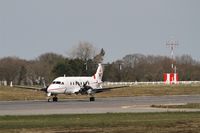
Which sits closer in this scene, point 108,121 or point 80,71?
point 108,121

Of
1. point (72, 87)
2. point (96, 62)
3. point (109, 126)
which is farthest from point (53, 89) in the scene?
point (96, 62)

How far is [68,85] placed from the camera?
239ft

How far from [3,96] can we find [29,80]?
97.8m

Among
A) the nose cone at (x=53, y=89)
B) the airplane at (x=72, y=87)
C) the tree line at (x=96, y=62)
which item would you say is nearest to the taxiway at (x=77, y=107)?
the nose cone at (x=53, y=89)

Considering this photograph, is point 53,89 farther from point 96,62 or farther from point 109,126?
point 96,62

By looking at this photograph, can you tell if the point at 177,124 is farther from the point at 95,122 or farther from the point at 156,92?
the point at 156,92

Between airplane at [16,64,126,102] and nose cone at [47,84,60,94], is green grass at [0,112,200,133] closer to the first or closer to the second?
nose cone at [47,84,60,94]

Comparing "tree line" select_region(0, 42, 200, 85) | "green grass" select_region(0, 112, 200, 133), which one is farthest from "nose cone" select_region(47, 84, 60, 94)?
"tree line" select_region(0, 42, 200, 85)

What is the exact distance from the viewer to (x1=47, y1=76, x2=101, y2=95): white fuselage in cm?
7112

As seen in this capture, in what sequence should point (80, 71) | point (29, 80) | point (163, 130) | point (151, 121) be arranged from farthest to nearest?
1. point (29, 80)
2. point (80, 71)
3. point (151, 121)
4. point (163, 130)

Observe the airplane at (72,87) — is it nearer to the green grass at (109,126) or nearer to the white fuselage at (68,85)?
the white fuselage at (68,85)

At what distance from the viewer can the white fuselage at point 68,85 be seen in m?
71.1

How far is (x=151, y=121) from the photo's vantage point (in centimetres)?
3253

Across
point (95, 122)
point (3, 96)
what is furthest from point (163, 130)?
point (3, 96)
